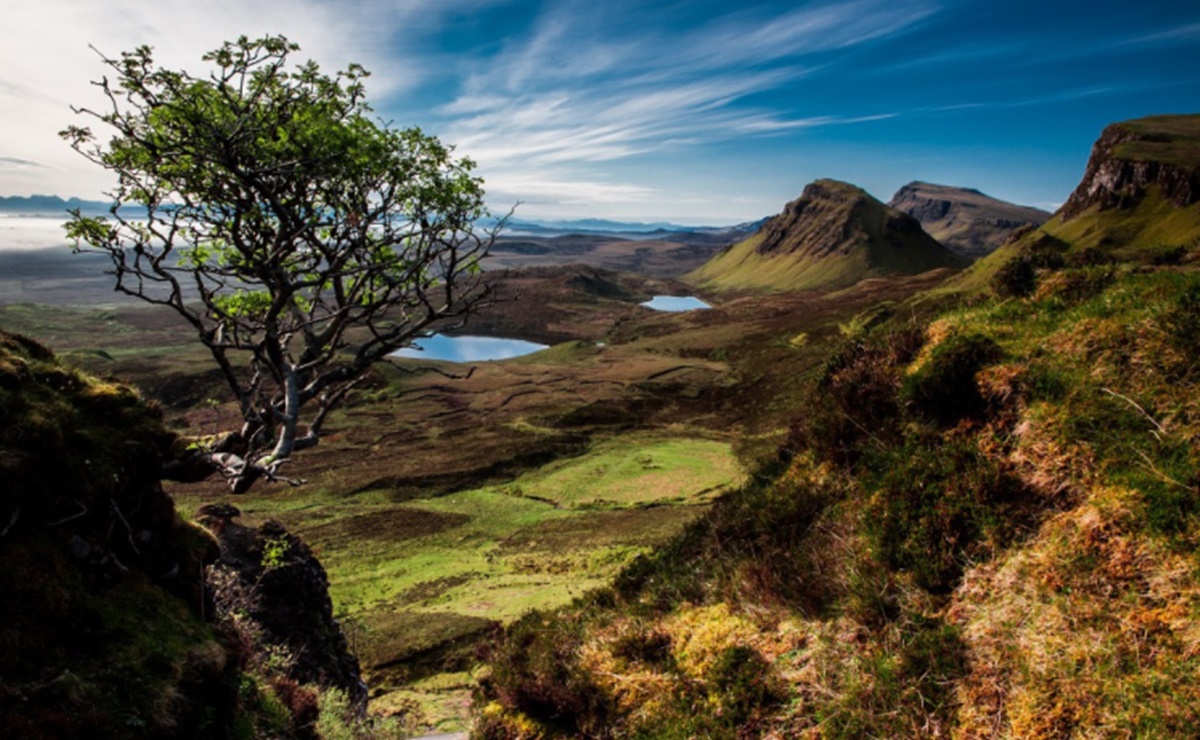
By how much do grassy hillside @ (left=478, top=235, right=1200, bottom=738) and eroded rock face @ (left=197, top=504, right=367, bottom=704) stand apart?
7.67m

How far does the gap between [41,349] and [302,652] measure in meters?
10.1

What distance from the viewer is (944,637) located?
22.0 feet

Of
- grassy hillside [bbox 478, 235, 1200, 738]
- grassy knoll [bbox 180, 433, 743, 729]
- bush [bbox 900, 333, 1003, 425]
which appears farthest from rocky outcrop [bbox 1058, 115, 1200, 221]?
grassy hillside [bbox 478, 235, 1200, 738]

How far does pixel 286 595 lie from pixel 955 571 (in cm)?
1713

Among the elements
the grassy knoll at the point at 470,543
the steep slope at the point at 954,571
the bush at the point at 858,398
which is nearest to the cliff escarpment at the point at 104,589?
the steep slope at the point at 954,571

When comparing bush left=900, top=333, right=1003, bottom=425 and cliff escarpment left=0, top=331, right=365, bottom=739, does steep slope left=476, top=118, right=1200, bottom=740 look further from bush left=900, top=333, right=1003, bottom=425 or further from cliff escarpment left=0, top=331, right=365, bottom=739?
cliff escarpment left=0, top=331, right=365, bottom=739

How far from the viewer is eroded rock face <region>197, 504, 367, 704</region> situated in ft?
49.8

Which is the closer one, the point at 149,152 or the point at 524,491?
the point at 149,152

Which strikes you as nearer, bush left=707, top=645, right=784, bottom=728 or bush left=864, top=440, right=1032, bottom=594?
bush left=707, top=645, right=784, bottom=728

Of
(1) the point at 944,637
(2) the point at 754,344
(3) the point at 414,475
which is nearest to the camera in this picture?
(1) the point at 944,637

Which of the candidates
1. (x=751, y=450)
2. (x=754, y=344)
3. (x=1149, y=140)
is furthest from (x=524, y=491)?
(x=1149, y=140)

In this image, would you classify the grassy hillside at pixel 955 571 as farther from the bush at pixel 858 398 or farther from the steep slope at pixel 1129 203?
the steep slope at pixel 1129 203

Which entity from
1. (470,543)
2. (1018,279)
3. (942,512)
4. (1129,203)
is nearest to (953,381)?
(942,512)

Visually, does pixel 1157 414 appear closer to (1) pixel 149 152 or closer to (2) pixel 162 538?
(2) pixel 162 538
